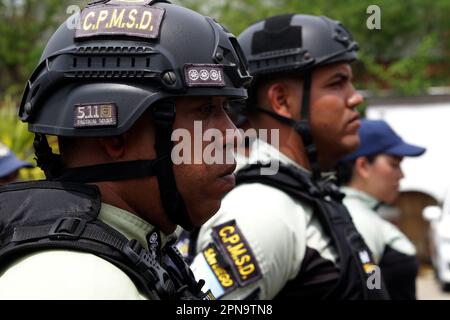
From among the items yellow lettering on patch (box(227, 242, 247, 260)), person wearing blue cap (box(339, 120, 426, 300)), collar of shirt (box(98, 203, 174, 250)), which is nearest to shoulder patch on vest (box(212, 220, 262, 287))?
yellow lettering on patch (box(227, 242, 247, 260))

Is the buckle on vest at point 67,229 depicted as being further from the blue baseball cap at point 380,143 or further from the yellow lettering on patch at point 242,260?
the blue baseball cap at point 380,143

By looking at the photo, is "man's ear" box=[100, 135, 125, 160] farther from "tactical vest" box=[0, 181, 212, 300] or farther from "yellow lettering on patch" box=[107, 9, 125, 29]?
"yellow lettering on patch" box=[107, 9, 125, 29]

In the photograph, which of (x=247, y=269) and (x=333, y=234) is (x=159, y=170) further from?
(x=333, y=234)

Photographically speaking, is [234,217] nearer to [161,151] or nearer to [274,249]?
[274,249]

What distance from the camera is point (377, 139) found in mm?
5949

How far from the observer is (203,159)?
2.40 metres

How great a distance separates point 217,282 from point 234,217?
30 centimetres

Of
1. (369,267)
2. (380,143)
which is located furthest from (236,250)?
(380,143)

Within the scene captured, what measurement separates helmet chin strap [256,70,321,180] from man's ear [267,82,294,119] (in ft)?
0.09

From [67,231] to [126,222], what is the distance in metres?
0.29

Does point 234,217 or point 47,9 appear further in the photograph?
point 47,9

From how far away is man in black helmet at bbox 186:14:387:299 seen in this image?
337 cm
